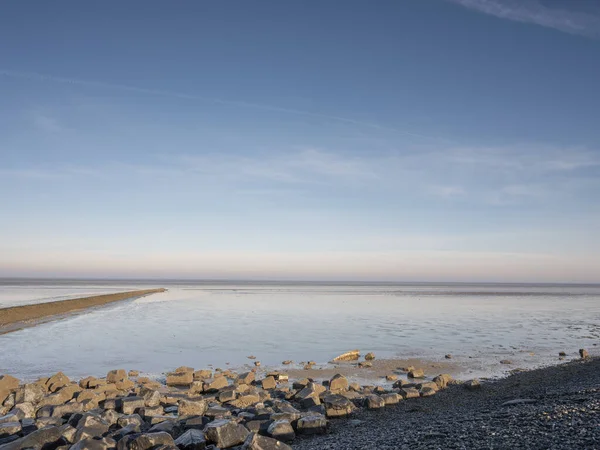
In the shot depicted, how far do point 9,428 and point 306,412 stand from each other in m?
5.76

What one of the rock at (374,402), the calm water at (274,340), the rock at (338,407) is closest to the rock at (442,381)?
the calm water at (274,340)

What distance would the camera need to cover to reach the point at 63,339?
24.2m

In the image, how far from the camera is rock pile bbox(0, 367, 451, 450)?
8844 millimetres

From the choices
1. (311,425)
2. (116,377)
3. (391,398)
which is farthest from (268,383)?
(311,425)

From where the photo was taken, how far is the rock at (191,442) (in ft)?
28.4

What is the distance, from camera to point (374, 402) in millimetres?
11969

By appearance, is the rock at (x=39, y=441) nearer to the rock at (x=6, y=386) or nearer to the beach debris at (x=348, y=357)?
the rock at (x=6, y=386)

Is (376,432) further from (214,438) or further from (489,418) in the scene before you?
(214,438)

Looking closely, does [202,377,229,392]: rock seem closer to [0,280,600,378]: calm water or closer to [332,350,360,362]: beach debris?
[0,280,600,378]: calm water

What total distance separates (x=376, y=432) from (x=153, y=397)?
17.6 ft

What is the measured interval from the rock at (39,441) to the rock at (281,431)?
3730 mm

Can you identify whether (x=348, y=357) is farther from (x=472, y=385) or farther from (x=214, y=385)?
(x=214, y=385)

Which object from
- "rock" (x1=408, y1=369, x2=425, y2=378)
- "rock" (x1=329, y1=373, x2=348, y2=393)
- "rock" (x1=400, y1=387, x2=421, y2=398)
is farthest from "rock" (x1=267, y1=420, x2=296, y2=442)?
"rock" (x1=408, y1=369, x2=425, y2=378)

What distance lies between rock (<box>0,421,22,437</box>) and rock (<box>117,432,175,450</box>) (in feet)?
9.21
